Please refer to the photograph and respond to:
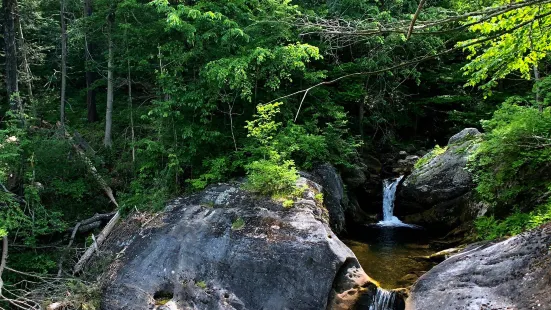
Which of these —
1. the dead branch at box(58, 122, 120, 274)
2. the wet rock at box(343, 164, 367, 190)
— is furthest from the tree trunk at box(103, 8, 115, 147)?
the wet rock at box(343, 164, 367, 190)

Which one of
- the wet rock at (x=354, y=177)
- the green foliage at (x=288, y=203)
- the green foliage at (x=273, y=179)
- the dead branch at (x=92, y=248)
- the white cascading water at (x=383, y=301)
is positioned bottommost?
the dead branch at (x=92, y=248)

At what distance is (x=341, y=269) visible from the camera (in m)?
7.13

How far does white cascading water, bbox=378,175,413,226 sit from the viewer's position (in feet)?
42.2

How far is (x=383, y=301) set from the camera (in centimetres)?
702

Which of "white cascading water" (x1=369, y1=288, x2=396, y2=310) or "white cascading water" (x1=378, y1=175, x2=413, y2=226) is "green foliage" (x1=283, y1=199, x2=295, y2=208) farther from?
"white cascading water" (x1=378, y1=175, x2=413, y2=226)

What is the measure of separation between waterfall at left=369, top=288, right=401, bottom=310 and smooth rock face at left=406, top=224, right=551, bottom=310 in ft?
1.56

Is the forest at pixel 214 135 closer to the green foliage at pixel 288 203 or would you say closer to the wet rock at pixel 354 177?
the green foliage at pixel 288 203

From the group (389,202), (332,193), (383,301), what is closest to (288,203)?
(383,301)

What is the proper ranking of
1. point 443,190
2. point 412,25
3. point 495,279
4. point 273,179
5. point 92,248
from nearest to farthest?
point 412,25, point 495,279, point 273,179, point 92,248, point 443,190

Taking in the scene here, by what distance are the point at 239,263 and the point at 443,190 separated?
752 centimetres

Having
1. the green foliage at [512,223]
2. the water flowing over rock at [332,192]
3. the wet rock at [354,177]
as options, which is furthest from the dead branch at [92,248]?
the green foliage at [512,223]

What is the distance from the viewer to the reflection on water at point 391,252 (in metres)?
8.48

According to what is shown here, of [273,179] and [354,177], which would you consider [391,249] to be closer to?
[354,177]

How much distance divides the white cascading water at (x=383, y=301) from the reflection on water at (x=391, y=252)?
867 mm
